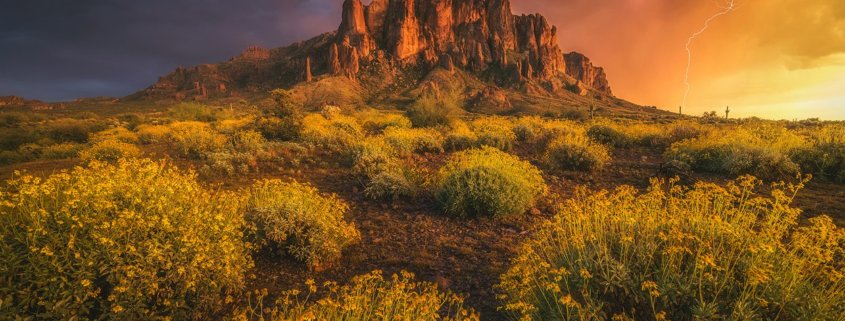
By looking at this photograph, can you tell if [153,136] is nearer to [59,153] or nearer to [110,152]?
[59,153]

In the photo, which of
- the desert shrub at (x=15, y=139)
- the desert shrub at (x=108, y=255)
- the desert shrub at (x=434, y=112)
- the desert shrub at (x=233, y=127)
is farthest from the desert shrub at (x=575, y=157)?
the desert shrub at (x=15, y=139)

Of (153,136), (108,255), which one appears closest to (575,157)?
(108,255)

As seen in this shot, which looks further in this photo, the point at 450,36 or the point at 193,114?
the point at 450,36

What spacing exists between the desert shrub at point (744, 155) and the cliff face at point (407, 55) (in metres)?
99.1

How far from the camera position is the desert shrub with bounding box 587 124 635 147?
15344 mm

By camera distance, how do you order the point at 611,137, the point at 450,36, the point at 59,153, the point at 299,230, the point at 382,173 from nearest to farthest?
the point at 299,230 < the point at 382,173 < the point at 59,153 < the point at 611,137 < the point at 450,36

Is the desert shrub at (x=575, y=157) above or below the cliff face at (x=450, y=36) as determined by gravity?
below

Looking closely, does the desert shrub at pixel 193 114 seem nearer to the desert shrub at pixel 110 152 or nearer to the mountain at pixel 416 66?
the desert shrub at pixel 110 152

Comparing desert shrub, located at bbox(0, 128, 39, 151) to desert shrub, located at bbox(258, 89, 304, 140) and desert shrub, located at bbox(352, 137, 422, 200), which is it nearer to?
desert shrub, located at bbox(258, 89, 304, 140)

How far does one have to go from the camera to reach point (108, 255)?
322cm

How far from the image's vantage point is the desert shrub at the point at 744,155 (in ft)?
31.0

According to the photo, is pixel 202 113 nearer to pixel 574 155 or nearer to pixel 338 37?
pixel 574 155

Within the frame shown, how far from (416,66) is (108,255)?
5056 inches

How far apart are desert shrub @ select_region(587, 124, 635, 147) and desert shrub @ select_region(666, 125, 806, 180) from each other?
3.08 m
